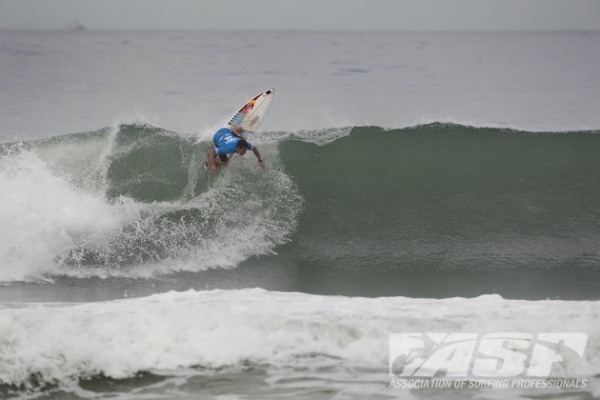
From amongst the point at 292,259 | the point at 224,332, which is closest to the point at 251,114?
the point at 292,259

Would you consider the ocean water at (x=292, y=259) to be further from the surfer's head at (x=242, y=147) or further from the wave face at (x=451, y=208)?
the surfer's head at (x=242, y=147)

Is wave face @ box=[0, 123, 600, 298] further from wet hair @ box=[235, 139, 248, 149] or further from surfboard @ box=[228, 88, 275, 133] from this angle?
wet hair @ box=[235, 139, 248, 149]

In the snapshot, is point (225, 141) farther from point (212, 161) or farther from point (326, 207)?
point (326, 207)

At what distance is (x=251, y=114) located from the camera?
36.3 ft

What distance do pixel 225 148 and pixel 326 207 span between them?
1608 millimetres

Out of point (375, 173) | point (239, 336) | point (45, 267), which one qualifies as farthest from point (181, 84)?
point (239, 336)

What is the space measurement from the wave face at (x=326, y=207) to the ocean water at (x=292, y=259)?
0.03 metres

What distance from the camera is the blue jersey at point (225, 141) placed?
32.1 feet

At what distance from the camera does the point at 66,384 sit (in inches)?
239

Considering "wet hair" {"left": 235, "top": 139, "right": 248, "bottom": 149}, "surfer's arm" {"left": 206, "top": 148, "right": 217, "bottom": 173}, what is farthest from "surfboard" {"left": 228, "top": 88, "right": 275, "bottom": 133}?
"wet hair" {"left": 235, "top": 139, "right": 248, "bottom": 149}

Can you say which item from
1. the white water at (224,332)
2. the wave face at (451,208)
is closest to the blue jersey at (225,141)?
the wave face at (451,208)

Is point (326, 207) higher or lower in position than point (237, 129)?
lower

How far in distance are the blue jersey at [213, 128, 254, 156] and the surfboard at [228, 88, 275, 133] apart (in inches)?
36.1

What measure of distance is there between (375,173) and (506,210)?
77.0 inches
